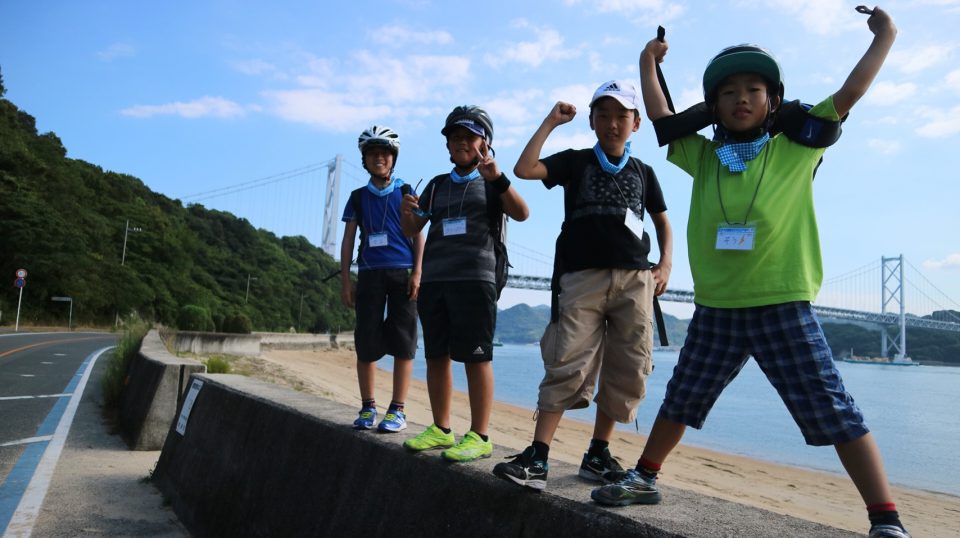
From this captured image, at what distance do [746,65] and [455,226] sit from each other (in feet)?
4.16

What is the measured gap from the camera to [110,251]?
41.0 metres

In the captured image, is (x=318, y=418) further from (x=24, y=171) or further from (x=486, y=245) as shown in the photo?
(x=24, y=171)

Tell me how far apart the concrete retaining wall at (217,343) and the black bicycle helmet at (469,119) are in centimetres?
1908

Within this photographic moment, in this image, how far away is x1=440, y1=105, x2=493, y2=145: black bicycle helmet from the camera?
292cm

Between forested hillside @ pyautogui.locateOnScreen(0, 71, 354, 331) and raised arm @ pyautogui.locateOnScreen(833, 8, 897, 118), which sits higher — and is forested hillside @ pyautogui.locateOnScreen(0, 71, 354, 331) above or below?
above

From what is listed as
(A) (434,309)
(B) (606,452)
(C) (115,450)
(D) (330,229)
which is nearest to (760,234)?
(B) (606,452)

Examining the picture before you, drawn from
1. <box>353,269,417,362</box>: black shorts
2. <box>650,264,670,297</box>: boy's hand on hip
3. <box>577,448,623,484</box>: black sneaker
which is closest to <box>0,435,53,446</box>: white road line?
<box>353,269,417,362</box>: black shorts

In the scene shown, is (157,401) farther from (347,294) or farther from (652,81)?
(652,81)

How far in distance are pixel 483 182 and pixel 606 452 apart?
1.20 metres

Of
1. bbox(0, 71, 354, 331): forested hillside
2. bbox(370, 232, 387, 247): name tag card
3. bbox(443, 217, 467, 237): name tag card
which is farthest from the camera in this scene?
bbox(0, 71, 354, 331): forested hillside

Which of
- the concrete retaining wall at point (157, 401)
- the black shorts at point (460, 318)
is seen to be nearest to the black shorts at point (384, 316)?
the black shorts at point (460, 318)

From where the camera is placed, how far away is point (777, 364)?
1902 mm

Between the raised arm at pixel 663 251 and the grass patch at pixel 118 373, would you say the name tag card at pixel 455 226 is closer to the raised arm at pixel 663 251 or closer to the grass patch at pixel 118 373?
the raised arm at pixel 663 251

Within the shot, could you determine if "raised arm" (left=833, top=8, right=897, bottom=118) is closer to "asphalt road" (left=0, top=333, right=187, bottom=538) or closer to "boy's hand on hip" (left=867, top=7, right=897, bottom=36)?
"boy's hand on hip" (left=867, top=7, right=897, bottom=36)
